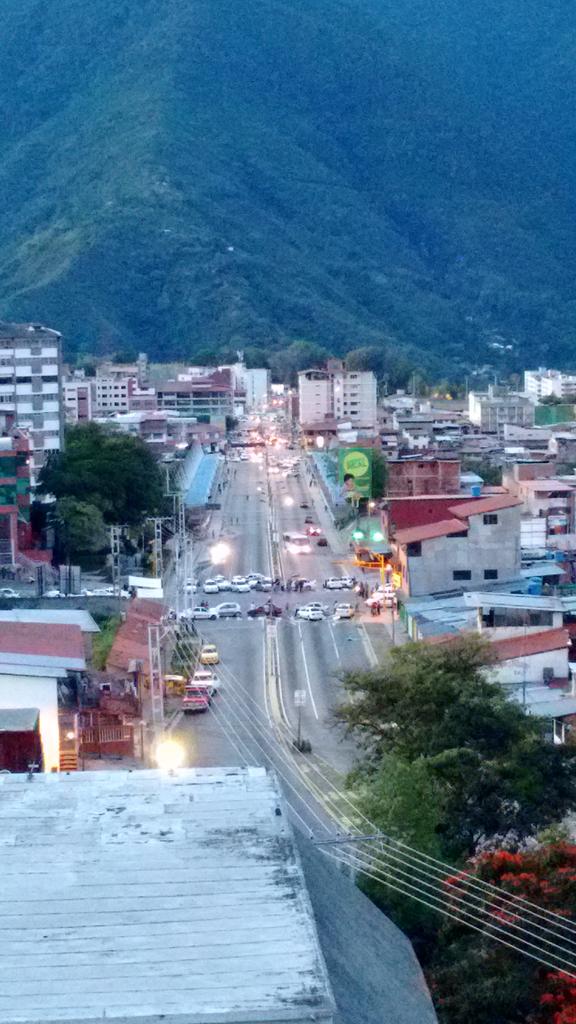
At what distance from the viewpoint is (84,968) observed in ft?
13.6

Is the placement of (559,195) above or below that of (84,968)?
above

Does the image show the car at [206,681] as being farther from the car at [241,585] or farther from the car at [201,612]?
the car at [241,585]

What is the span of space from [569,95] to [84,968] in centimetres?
16118

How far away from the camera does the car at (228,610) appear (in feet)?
51.9

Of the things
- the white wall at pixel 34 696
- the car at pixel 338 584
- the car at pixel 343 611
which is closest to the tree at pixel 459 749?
the white wall at pixel 34 696

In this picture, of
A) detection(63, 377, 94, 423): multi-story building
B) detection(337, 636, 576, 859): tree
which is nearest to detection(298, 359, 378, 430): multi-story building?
detection(63, 377, 94, 423): multi-story building

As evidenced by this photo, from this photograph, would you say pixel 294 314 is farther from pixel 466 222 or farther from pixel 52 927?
pixel 52 927

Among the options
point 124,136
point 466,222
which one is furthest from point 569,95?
point 124,136

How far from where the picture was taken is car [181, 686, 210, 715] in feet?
37.2

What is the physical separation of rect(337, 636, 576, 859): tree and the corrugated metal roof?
1.68 meters

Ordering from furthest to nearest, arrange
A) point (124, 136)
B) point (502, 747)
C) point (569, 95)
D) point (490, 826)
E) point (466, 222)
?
point (569, 95), point (466, 222), point (124, 136), point (502, 747), point (490, 826)

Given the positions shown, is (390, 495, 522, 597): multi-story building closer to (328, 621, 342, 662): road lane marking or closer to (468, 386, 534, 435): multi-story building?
(328, 621, 342, 662): road lane marking

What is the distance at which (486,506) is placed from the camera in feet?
52.3

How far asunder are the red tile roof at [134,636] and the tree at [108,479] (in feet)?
19.8
